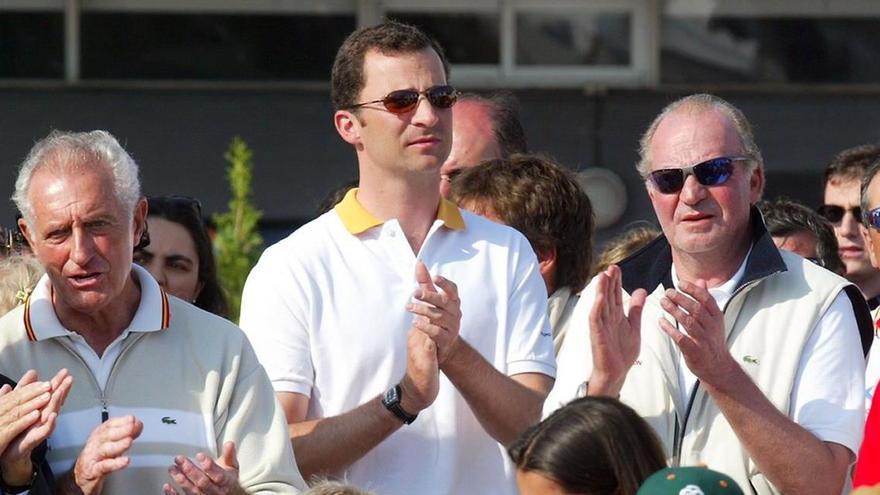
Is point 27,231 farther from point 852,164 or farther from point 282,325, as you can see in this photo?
point 852,164

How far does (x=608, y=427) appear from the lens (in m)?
3.84

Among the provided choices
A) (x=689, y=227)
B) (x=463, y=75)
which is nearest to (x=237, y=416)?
(x=689, y=227)

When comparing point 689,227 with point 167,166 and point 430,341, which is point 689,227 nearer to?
point 430,341

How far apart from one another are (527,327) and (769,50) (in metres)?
7.60

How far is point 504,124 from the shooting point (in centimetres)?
646

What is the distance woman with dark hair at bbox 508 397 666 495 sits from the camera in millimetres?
3779

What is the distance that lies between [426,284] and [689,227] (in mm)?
804

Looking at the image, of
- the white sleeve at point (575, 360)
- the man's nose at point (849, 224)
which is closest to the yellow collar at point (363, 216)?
the white sleeve at point (575, 360)

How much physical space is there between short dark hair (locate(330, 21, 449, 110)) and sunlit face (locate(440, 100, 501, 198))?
1.17 metres

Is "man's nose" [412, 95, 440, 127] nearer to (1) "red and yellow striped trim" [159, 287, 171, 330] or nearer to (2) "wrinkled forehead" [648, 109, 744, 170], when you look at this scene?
(2) "wrinkled forehead" [648, 109, 744, 170]

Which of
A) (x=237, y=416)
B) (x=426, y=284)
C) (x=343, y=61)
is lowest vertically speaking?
(x=237, y=416)

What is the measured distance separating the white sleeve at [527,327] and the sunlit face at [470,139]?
4.43 feet

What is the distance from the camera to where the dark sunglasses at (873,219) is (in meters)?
5.01

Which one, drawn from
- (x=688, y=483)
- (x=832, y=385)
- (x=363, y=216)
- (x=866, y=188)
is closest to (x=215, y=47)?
(x=363, y=216)
